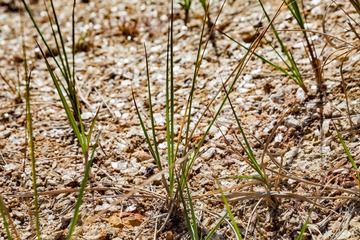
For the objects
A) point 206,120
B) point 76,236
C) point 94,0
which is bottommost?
point 76,236

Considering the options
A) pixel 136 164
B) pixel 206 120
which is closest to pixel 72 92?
pixel 136 164

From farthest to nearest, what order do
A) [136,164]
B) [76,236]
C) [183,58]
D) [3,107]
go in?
1. [183,58]
2. [3,107]
3. [136,164]
4. [76,236]

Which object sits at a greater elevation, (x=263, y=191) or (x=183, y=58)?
(x=183, y=58)

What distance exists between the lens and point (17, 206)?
182 centimetres

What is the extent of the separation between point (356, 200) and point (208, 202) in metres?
0.41

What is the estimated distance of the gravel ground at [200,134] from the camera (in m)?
1.63

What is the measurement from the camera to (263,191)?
1.68 meters

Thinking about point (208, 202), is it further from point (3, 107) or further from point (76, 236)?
point (3, 107)

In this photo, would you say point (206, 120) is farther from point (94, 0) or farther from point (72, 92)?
point (94, 0)

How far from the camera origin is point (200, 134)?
6.63ft

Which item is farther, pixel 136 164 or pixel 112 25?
pixel 112 25

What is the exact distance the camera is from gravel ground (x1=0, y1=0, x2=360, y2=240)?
1626 mm

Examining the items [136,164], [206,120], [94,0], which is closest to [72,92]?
[136,164]

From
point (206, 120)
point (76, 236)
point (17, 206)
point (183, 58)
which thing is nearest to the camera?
point (76, 236)
